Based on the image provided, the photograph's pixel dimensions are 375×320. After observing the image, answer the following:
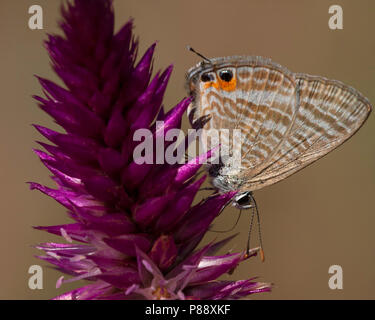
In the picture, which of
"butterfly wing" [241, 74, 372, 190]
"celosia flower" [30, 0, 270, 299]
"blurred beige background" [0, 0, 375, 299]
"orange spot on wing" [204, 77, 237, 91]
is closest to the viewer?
"celosia flower" [30, 0, 270, 299]

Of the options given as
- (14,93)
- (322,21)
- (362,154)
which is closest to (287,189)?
(362,154)

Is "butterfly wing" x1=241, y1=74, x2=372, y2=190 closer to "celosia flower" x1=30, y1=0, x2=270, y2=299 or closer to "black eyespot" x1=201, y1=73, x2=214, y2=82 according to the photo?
"black eyespot" x1=201, y1=73, x2=214, y2=82

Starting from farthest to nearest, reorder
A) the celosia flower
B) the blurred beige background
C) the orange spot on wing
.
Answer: the blurred beige background → the orange spot on wing → the celosia flower

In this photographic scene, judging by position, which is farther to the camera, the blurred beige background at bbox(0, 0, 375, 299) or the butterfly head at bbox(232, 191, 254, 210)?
the blurred beige background at bbox(0, 0, 375, 299)

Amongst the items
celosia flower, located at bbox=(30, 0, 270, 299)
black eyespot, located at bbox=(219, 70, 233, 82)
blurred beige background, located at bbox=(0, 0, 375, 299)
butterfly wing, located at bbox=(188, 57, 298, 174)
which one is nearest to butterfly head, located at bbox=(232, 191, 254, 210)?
butterfly wing, located at bbox=(188, 57, 298, 174)

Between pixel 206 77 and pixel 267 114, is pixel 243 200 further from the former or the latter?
pixel 206 77

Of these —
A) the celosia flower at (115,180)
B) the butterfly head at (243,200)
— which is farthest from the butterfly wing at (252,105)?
the celosia flower at (115,180)

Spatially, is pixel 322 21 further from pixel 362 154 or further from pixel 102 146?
pixel 102 146
